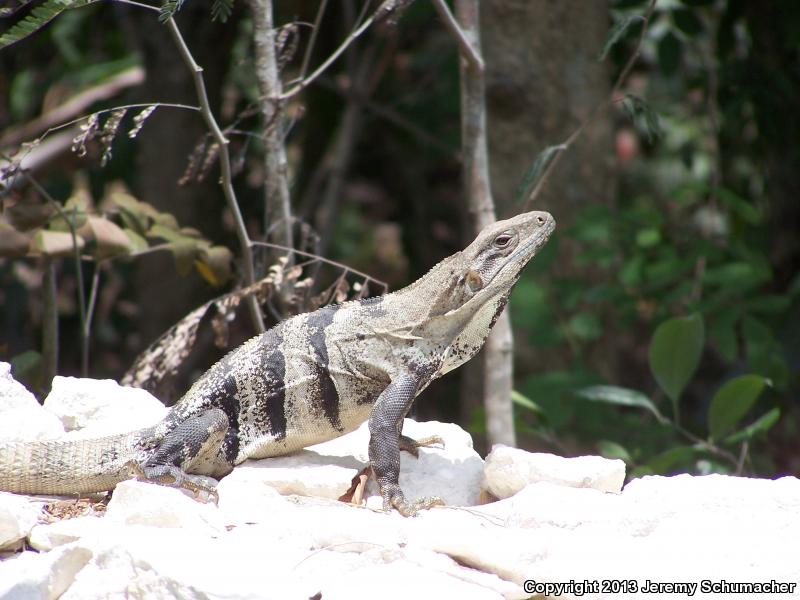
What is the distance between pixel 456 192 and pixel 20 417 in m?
7.13

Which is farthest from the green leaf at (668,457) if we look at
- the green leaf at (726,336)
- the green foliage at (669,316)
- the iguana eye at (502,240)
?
the iguana eye at (502,240)

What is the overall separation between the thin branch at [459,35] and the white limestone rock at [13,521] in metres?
2.85

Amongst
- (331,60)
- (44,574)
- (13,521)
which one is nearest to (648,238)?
Answer: (331,60)

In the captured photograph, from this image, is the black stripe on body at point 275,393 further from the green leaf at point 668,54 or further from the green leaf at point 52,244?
the green leaf at point 668,54

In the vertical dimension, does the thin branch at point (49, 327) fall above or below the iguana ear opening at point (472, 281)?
below

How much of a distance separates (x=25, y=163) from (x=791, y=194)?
22.1ft

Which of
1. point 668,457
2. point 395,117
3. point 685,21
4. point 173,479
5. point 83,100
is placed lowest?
point 668,457

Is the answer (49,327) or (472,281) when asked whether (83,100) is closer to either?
(49,327)

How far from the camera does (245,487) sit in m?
3.89

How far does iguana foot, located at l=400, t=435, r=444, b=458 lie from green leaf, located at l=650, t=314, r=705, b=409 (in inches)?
54.4

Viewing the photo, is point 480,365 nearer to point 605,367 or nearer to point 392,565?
point 605,367

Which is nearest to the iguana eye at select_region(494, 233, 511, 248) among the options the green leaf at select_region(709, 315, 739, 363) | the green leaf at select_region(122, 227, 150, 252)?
the green leaf at select_region(122, 227, 150, 252)

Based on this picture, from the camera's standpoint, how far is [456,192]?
423 inches

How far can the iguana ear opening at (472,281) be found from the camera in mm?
4191
